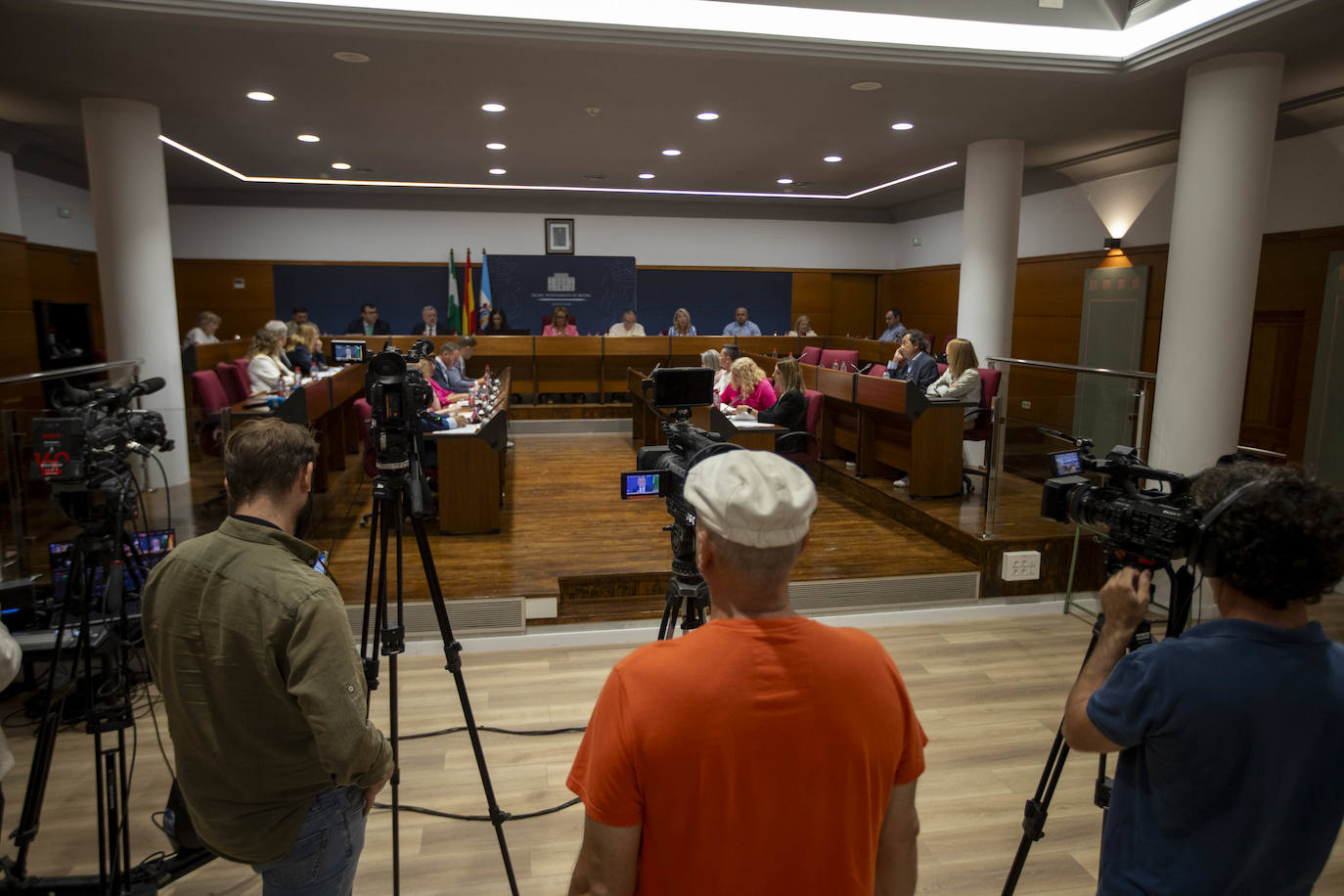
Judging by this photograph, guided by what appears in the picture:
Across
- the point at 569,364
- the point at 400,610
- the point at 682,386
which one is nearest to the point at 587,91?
the point at 682,386

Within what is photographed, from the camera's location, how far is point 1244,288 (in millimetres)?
4449

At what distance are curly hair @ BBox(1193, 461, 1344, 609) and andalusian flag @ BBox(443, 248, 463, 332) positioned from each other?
1034cm

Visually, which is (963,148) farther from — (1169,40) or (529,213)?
(529,213)

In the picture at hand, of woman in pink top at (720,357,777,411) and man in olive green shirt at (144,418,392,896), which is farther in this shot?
woman in pink top at (720,357,777,411)

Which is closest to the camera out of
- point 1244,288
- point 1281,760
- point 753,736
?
point 753,736

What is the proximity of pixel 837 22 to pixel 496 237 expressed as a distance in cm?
744

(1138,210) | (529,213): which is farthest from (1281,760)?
(529,213)

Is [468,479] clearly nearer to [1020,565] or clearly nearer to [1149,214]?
[1020,565]

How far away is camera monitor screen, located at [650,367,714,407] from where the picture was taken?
227cm

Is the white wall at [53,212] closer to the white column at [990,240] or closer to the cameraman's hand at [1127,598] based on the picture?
the white column at [990,240]

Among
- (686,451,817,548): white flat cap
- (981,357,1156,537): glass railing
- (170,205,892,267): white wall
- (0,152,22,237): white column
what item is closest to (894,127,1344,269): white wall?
(170,205,892,267): white wall

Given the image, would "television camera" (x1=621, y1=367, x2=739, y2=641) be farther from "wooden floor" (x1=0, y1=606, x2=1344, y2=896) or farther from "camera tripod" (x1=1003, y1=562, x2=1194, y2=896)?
"wooden floor" (x1=0, y1=606, x2=1344, y2=896)

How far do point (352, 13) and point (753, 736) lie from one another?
14.3ft

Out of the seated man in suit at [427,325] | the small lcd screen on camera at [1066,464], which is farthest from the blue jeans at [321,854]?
the seated man in suit at [427,325]
